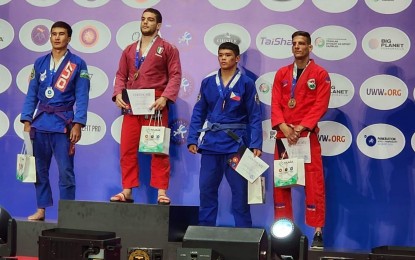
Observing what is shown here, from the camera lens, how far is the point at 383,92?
551 centimetres

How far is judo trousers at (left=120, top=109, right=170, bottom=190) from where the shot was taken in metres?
5.06

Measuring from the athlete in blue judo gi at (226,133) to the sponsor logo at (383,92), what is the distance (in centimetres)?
97

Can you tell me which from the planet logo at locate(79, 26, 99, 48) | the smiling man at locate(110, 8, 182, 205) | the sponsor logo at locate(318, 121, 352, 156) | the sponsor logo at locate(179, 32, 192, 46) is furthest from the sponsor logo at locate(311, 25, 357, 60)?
the planet logo at locate(79, 26, 99, 48)

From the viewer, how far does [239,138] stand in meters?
5.06

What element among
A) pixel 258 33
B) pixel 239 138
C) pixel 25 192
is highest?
pixel 258 33

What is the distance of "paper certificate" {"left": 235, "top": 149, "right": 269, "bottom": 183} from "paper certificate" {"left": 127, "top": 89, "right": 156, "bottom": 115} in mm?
749

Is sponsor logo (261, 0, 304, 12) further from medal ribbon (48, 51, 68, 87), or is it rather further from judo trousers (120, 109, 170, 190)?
medal ribbon (48, 51, 68, 87)

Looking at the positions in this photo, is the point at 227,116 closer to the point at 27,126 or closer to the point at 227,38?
the point at 227,38

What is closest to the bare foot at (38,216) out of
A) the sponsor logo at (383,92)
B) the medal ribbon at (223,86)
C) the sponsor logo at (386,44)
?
the medal ribbon at (223,86)

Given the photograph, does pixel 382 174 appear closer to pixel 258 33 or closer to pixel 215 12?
pixel 258 33

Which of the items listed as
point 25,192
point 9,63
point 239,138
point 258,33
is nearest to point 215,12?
point 258,33

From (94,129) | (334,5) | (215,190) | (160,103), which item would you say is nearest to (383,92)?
(334,5)

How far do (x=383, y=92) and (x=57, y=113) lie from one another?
2.55 meters

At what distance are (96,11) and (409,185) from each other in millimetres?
3031
